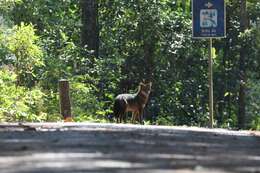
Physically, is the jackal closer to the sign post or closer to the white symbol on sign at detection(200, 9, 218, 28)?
the sign post

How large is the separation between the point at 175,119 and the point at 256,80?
5.10 metres

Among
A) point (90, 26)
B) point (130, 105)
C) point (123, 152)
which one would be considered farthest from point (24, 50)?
point (123, 152)

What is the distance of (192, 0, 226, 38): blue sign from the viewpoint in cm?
1598

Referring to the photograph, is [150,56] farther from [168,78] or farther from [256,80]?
[256,80]

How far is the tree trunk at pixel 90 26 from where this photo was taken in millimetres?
29109

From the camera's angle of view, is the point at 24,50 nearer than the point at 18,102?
No

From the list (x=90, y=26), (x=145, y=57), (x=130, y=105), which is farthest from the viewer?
(x=145, y=57)

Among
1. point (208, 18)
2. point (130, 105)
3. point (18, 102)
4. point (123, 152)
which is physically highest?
point (208, 18)

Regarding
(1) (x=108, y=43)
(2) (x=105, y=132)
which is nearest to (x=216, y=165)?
(2) (x=105, y=132)

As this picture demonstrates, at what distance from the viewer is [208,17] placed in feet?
52.6

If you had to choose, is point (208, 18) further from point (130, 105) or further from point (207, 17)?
point (130, 105)

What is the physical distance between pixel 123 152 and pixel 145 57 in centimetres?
2215

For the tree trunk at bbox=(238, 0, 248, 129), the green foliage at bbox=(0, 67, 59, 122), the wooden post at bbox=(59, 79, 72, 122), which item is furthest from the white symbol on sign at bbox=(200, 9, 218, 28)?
the tree trunk at bbox=(238, 0, 248, 129)

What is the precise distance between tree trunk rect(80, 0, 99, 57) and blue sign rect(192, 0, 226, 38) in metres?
13.1
